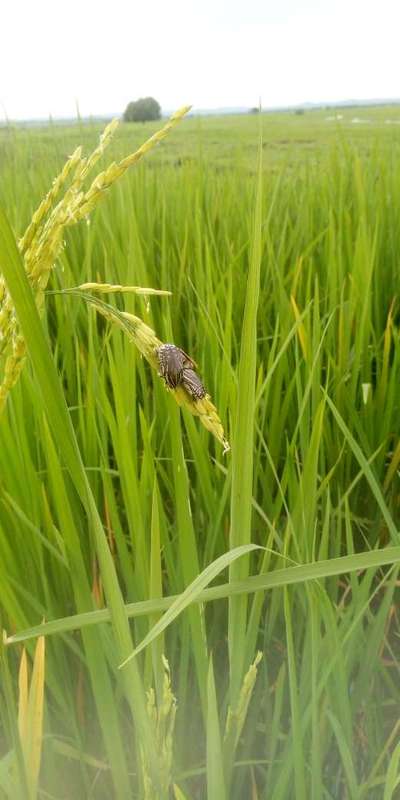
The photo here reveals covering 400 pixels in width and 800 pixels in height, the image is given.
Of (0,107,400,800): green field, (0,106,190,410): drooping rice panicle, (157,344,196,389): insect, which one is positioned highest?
(0,106,190,410): drooping rice panicle

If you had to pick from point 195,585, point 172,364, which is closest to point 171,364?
point 172,364

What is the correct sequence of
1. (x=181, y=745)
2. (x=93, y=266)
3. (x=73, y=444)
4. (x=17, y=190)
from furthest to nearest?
(x=17, y=190) < (x=93, y=266) < (x=181, y=745) < (x=73, y=444)

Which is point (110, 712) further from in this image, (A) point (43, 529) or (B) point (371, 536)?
(B) point (371, 536)

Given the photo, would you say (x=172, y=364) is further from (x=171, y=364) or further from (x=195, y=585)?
(x=195, y=585)

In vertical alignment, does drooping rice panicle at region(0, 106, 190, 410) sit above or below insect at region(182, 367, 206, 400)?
above

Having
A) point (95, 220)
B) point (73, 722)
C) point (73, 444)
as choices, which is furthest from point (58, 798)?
point (95, 220)

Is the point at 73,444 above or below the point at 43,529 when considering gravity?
above

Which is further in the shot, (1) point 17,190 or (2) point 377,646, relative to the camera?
(1) point 17,190
